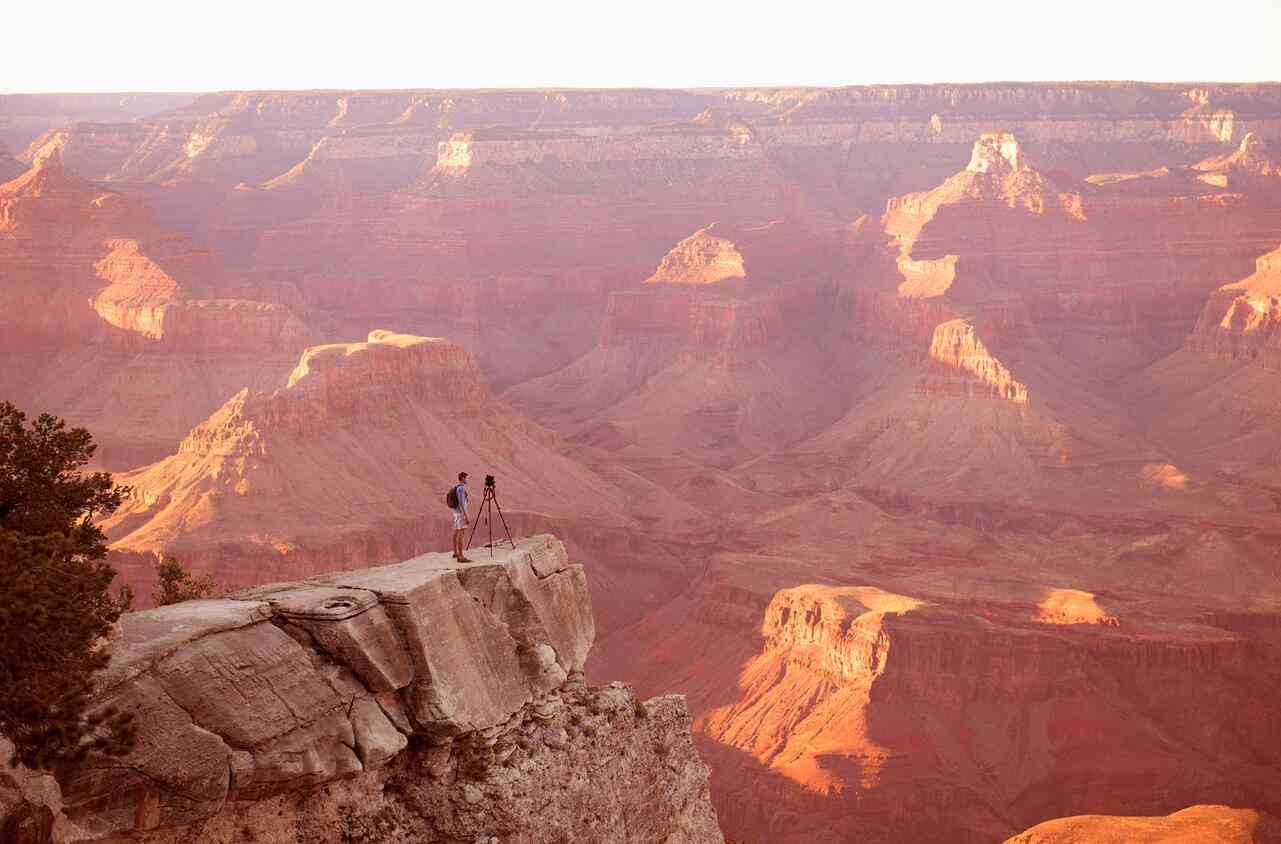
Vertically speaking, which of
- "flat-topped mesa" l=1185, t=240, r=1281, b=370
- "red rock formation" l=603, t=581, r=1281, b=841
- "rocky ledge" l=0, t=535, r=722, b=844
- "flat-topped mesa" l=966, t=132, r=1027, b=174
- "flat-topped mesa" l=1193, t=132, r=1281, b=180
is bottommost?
"red rock formation" l=603, t=581, r=1281, b=841

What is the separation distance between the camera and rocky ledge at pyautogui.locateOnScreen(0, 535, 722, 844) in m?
16.3

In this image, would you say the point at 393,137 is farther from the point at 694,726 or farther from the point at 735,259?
the point at 694,726

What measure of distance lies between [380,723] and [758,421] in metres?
98.6

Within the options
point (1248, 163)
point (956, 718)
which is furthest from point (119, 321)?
point (1248, 163)

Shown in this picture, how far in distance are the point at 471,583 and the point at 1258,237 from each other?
126752 millimetres

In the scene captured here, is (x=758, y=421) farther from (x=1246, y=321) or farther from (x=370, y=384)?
(x=370, y=384)

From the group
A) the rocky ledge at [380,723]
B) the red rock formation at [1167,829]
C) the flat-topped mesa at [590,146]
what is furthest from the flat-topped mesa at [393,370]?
the flat-topped mesa at [590,146]

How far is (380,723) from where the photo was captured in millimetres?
18312

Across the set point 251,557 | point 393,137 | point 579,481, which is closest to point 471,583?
point 251,557

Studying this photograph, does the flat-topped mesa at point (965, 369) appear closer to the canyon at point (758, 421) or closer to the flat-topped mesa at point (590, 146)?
the canyon at point (758, 421)

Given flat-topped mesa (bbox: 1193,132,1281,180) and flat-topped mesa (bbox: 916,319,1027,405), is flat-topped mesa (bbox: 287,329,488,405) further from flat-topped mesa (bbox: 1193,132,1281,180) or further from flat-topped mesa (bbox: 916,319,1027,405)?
flat-topped mesa (bbox: 1193,132,1281,180)

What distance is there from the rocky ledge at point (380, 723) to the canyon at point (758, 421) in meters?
0.14

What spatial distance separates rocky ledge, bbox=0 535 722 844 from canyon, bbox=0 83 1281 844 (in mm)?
140

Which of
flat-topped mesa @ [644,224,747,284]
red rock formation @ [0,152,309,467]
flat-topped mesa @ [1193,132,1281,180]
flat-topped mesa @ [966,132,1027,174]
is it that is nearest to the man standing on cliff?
red rock formation @ [0,152,309,467]
